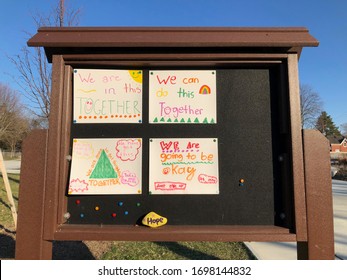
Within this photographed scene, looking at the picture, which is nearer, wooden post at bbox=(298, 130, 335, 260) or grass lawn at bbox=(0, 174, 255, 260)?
wooden post at bbox=(298, 130, 335, 260)

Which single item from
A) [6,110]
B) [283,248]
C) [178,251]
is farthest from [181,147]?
[6,110]

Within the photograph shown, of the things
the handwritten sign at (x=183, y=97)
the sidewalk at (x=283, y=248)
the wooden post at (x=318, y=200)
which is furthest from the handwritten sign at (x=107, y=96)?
the sidewalk at (x=283, y=248)

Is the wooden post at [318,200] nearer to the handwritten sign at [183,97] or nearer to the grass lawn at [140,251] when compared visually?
the handwritten sign at [183,97]

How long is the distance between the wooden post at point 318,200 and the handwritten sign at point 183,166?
57 centimetres

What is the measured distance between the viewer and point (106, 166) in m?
1.74

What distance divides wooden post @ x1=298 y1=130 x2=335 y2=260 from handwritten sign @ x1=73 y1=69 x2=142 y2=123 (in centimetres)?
113

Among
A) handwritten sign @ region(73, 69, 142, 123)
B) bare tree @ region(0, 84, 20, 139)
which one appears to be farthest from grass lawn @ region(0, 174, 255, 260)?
bare tree @ region(0, 84, 20, 139)

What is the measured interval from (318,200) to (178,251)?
2668 mm

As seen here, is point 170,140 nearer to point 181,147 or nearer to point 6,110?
point 181,147

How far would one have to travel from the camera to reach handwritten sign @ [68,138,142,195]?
5.68 ft

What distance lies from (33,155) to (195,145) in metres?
1.04

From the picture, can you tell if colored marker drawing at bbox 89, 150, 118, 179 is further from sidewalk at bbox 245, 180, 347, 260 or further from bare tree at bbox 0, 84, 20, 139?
bare tree at bbox 0, 84, 20, 139

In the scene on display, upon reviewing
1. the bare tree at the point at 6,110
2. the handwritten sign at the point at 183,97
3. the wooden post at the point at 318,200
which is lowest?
the wooden post at the point at 318,200

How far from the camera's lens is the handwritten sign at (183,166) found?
5.71 ft
